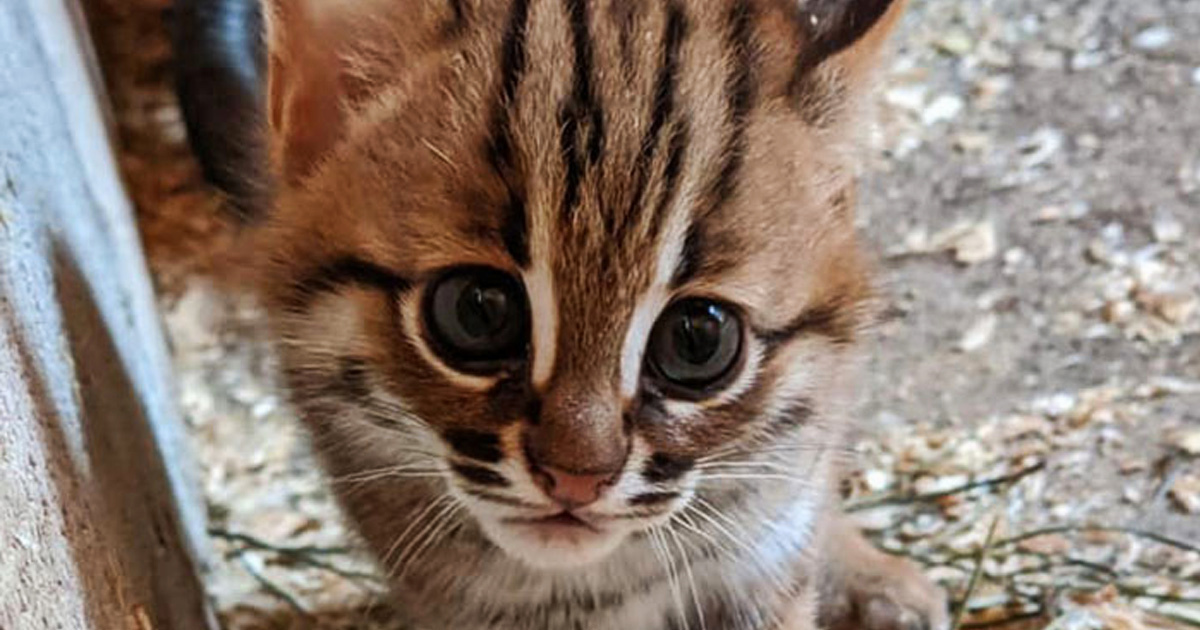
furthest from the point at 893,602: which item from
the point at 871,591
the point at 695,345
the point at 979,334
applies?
the point at 695,345

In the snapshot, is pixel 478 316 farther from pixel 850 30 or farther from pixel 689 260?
pixel 850 30

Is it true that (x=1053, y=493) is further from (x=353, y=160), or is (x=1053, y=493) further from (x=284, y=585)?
(x=353, y=160)

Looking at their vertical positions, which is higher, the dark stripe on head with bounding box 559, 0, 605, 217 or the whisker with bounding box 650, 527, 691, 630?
the dark stripe on head with bounding box 559, 0, 605, 217

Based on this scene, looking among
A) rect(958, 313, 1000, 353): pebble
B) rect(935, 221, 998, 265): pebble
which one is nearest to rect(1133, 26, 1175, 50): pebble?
rect(935, 221, 998, 265): pebble

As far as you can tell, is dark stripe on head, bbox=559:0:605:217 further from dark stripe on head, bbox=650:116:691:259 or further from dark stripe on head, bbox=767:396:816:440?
dark stripe on head, bbox=767:396:816:440

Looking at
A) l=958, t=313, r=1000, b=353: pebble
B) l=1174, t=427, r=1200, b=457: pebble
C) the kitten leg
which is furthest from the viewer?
l=958, t=313, r=1000, b=353: pebble
